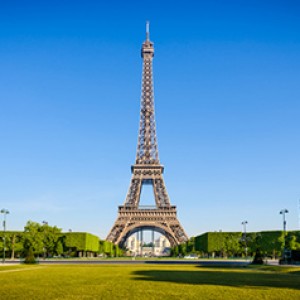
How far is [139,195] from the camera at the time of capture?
351 feet

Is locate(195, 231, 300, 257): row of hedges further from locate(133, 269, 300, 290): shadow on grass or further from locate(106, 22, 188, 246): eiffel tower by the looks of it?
locate(133, 269, 300, 290): shadow on grass

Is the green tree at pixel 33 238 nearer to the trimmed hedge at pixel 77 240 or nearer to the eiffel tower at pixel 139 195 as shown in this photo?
the trimmed hedge at pixel 77 240

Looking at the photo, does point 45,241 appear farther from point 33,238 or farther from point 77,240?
point 77,240

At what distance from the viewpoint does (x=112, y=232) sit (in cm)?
10150

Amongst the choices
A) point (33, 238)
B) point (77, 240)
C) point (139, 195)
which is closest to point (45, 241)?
point (33, 238)

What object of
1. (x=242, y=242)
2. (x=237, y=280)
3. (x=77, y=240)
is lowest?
(x=237, y=280)

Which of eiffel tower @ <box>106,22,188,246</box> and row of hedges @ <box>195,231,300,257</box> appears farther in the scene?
eiffel tower @ <box>106,22,188,246</box>

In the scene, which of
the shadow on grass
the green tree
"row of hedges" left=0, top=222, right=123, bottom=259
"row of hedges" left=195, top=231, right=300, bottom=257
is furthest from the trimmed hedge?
the shadow on grass

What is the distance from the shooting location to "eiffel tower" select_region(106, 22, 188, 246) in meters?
102

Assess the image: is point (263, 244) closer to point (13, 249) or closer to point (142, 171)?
point (142, 171)

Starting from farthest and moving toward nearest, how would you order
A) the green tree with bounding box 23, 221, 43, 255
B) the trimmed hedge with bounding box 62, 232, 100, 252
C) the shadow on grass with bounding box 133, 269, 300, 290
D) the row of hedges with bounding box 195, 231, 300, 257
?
the trimmed hedge with bounding box 62, 232, 100, 252
the row of hedges with bounding box 195, 231, 300, 257
the green tree with bounding box 23, 221, 43, 255
the shadow on grass with bounding box 133, 269, 300, 290

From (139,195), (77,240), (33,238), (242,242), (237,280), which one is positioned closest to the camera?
(237,280)

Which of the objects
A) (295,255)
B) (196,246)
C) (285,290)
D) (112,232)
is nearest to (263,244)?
(196,246)

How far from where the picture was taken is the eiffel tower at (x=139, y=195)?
335ft
